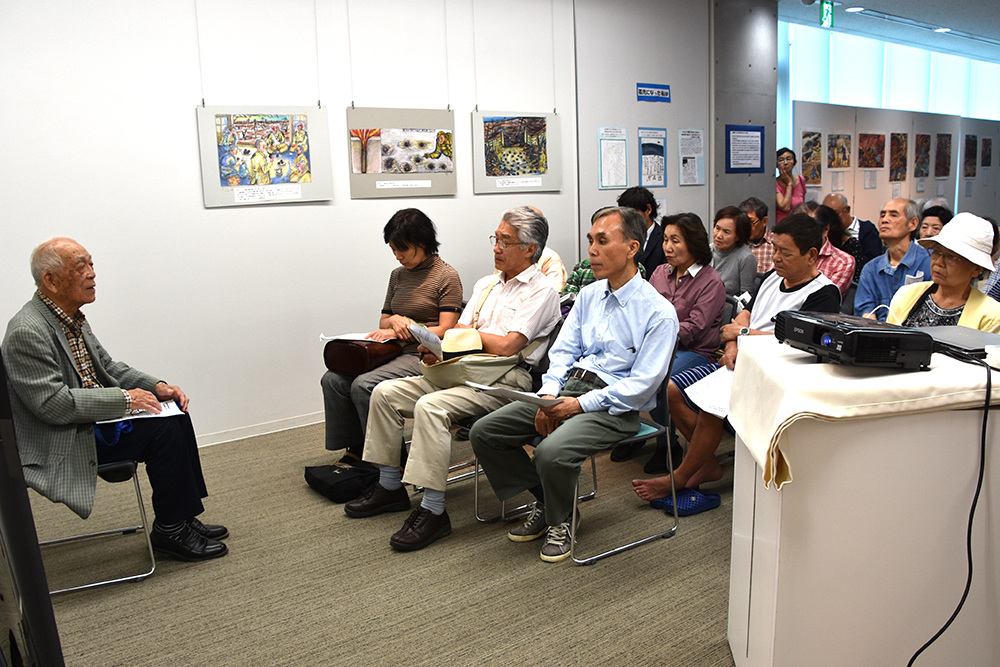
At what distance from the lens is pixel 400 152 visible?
504 centimetres

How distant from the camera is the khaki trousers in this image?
311 cm

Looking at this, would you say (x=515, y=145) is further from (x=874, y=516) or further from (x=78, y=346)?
(x=874, y=516)

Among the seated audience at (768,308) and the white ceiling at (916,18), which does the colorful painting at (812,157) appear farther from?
the seated audience at (768,308)

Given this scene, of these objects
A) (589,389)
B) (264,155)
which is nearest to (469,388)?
(589,389)

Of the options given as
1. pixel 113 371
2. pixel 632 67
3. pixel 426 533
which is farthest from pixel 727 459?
pixel 632 67

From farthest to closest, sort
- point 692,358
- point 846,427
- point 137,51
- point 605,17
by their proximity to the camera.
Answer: point 605,17, point 137,51, point 692,358, point 846,427

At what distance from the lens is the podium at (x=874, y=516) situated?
1.59 meters

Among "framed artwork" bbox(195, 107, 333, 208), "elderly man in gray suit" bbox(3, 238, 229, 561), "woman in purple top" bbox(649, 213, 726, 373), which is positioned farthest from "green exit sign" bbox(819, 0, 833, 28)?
"elderly man in gray suit" bbox(3, 238, 229, 561)

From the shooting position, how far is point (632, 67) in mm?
6133

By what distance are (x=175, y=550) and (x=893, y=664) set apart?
2.64 metres

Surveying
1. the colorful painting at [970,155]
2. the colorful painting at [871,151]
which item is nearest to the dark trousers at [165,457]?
the colorful painting at [871,151]

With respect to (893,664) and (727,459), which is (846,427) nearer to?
(893,664)

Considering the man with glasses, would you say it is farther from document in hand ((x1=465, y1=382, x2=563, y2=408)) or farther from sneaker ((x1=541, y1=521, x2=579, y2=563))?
sneaker ((x1=541, y1=521, x2=579, y2=563))

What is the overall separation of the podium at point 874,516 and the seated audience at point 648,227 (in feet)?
11.2
